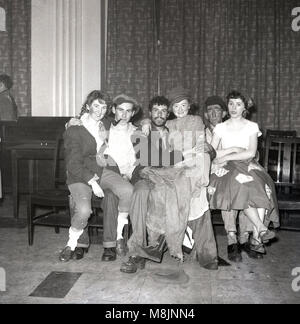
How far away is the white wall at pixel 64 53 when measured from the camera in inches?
208

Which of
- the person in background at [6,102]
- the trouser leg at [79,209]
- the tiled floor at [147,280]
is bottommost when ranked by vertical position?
the tiled floor at [147,280]

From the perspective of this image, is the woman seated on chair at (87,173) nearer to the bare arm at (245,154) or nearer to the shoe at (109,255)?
the shoe at (109,255)

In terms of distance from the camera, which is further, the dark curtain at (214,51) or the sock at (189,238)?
the dark curtain at (214,51)

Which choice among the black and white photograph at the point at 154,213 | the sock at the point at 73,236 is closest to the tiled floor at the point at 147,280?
the black and white photograph at the point at 154,213

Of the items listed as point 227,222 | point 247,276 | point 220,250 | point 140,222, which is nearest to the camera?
point 247,276

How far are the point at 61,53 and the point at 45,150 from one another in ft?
7.15

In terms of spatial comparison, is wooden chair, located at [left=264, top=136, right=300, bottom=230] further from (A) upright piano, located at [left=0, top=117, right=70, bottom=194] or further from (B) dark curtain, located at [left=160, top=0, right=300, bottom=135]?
(A) upright piano, located at [left=0, top=117, right=70, bottom=194]

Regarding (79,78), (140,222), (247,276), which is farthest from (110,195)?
(79,78)

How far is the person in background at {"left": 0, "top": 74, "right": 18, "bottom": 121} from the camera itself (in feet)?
18.0

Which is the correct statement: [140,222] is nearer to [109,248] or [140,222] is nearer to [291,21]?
[109,248]

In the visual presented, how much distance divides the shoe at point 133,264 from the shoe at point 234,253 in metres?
0.64

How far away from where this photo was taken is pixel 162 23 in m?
5.43

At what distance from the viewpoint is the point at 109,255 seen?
2.89m

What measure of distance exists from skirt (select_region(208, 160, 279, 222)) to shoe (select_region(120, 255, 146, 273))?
25.4 inches
